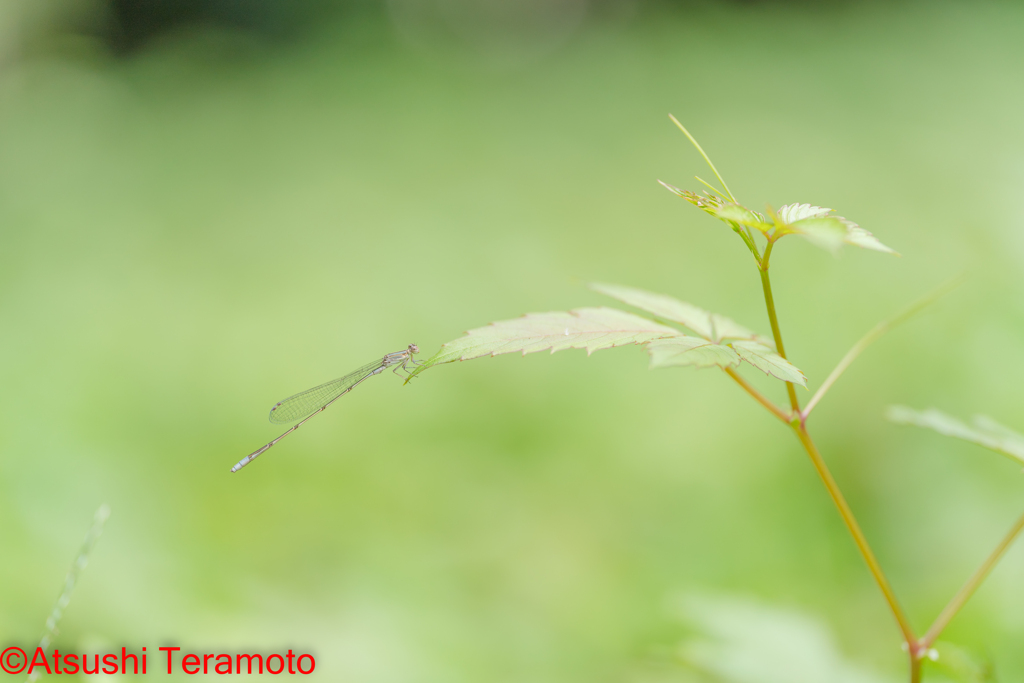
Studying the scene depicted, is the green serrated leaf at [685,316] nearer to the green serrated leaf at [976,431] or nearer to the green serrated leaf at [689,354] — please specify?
the green serrated leaf at [689,354]

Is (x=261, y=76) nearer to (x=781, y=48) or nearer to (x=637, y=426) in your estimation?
(x=781, y=48)

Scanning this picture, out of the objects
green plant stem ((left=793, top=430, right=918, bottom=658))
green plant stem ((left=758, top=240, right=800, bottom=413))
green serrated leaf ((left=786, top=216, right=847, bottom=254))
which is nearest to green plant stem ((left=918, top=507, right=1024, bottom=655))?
green plant stem ((left=793, top=430, right=918, bottom=658))

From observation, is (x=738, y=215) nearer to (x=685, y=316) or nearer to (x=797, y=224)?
(x=797, y=224)

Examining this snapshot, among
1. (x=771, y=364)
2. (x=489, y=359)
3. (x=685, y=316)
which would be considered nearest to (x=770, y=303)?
(x=771, y=364)

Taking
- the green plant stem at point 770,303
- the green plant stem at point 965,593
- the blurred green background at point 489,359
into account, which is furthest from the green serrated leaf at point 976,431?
the blurred green background at point 489,359

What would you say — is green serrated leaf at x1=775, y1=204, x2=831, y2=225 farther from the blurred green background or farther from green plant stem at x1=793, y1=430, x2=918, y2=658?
the blurred green background

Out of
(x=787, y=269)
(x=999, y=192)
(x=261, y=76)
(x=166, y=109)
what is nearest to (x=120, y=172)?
(x=166, y=109)
